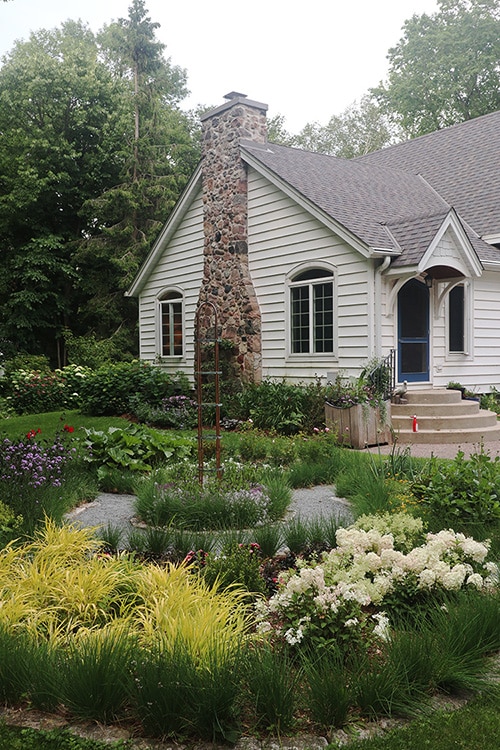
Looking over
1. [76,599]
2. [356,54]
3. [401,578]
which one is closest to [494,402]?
[401,578]

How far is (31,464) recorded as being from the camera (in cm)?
601

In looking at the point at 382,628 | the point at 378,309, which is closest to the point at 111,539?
the point at 382,628

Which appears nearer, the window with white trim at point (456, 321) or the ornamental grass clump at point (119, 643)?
the ornamental grass clump at point (119, 643)

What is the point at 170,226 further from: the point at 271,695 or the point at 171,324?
the point at 271,695

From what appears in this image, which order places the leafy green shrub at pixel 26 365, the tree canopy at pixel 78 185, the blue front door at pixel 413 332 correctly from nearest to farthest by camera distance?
the blue front door at pixel 413 332 → the leafy green shrub at pixel 26 365 → the tree canopy at pixel 78 185

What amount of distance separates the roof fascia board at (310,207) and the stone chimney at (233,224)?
60cm

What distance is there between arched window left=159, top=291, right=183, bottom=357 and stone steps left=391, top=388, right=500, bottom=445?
6687 millimetres

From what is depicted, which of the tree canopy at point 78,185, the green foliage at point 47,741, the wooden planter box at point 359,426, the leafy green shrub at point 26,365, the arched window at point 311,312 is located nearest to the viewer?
the green foliage at point 47,741

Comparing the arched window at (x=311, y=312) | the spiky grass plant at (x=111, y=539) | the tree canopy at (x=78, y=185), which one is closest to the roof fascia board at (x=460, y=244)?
the arched window at (x=311, y=312)

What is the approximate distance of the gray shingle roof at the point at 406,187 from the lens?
11258 mm

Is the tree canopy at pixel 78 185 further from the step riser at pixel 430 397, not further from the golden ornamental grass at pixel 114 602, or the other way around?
the golden ornamental grass at pixel 114 602

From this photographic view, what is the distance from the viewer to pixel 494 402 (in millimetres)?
13000

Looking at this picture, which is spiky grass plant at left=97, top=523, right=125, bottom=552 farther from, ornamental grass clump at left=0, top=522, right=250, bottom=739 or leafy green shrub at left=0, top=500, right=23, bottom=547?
ornamental grass clump at left=0, top=522, right=250, bottom=739

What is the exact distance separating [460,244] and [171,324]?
301 inches
